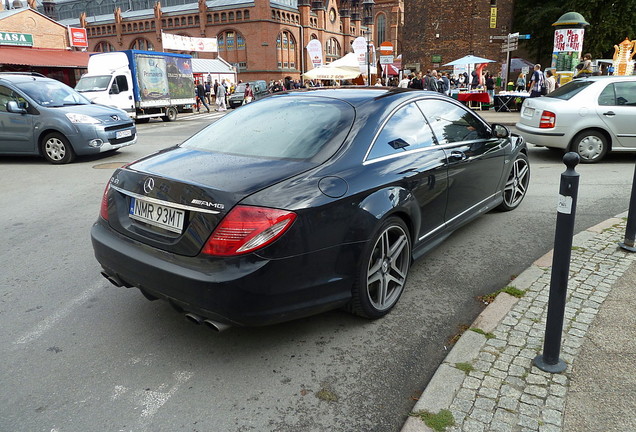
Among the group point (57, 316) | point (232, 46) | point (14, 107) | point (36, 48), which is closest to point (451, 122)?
point (57, 316)

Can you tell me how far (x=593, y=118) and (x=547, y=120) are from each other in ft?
2.51

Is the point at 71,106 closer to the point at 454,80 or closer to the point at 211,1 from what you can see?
the point at 454,80

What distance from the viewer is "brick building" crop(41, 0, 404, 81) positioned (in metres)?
58.2

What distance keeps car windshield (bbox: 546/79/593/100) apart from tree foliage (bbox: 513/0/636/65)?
2848cm

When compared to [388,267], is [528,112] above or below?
above

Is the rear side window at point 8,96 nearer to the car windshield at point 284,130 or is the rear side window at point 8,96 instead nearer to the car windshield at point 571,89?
the car windshield at point 284,130

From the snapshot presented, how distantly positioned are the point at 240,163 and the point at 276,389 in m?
1.41

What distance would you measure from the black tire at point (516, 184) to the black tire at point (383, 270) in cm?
273

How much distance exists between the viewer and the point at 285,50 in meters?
60.9

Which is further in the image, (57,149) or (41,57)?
(41,57)

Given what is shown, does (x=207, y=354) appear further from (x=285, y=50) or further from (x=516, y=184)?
(x=285, y=50)

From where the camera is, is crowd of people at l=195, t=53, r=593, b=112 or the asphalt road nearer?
the asphalt road

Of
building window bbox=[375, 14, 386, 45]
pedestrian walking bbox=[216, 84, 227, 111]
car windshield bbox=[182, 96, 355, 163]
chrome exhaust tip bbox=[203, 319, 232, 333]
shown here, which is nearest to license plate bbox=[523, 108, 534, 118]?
car windshield bbox=[182, 96, 355, 163]

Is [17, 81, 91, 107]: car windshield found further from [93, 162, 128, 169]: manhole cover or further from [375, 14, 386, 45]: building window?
[375, 14, 386, 45]: building window
